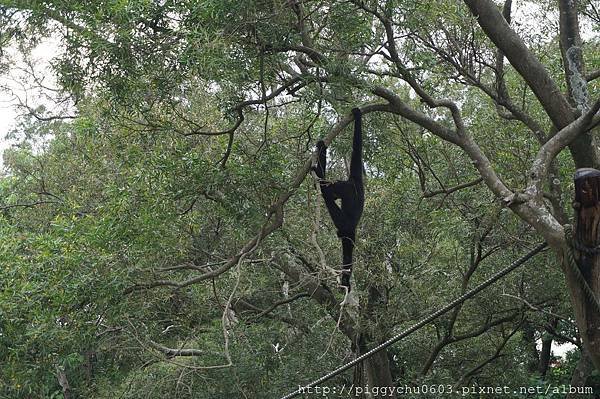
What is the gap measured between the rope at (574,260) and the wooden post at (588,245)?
0.01 m

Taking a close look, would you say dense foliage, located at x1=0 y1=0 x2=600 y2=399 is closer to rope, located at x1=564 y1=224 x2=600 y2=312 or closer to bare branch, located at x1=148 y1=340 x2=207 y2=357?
bare branch, located at x1=148 y1=340 x2=207 y2=357

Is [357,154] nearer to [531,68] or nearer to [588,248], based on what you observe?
[531,68]

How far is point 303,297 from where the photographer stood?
1081cm

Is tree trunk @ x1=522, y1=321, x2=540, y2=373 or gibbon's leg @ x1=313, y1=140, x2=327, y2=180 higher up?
gibbon's leg @ x1=313, y1=140, x2=327, y2=180

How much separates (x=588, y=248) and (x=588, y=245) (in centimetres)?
2

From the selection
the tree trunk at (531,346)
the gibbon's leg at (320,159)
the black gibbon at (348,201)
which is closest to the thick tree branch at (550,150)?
the gibbon's leg at (320,159)

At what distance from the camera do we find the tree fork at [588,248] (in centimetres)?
363

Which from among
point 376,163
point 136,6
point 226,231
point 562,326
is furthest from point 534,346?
point 136,6

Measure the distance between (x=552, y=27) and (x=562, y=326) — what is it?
586 centimetres

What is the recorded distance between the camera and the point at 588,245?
164 inches

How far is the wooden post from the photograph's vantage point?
11.9ft

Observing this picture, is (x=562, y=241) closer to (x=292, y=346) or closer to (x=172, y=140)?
(x=172, y=140)

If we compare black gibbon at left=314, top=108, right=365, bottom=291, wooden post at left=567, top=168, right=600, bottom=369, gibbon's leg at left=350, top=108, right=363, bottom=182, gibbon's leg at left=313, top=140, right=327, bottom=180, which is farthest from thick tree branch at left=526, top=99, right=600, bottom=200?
black gibbon at left=314, top=108, right=365, bottom=291

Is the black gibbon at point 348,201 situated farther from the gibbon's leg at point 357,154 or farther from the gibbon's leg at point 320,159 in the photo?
the gibbon's leg at point 320,159
